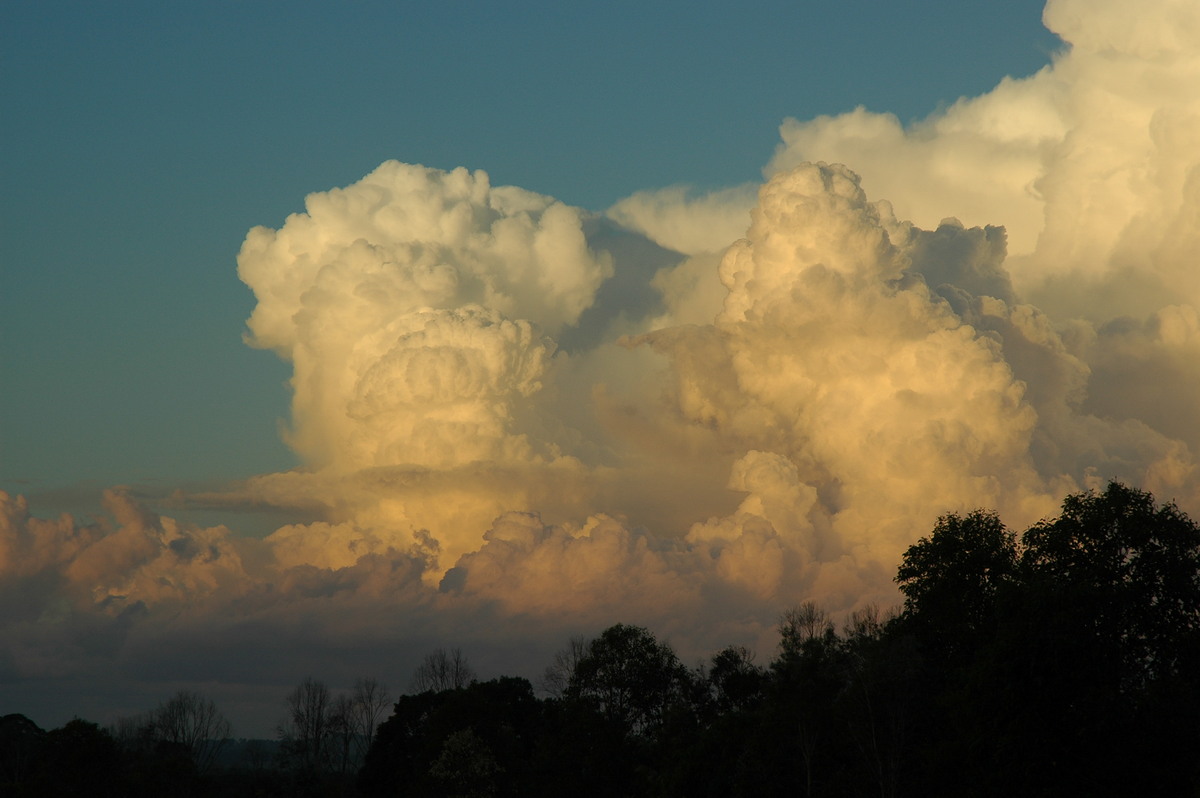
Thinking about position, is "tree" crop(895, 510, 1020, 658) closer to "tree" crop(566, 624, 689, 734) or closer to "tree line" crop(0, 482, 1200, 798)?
"tree line" crop(0, 482, 1200, 798)

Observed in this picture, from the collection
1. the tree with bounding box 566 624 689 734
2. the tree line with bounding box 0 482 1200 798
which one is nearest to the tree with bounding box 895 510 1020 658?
the tree line with bounding box 0 482 1200 798

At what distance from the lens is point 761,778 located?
77.3 metres

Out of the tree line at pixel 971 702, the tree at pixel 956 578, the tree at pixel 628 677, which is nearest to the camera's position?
the tree line at pixel 971 702

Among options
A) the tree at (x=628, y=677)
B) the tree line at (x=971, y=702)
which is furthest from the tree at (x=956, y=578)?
the tree at (x=628, y=677)

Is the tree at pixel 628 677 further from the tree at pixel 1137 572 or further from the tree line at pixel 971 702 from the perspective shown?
the tree at pixel 1137 572

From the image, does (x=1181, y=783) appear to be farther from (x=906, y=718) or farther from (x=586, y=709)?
(x=586, y=709)

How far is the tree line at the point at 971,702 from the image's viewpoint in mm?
58594

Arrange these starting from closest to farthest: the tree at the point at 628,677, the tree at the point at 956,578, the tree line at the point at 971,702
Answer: the tree line at the point at 971,702 → the tree at the point at 956,578 → the tree at the point at 628,677

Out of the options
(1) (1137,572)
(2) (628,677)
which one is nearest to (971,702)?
(1) (1137,572)

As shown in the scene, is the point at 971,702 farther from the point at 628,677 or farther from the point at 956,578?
the point at 628,677

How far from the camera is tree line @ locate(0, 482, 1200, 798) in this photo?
58.6m

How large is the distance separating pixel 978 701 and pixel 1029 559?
15257 millimetres

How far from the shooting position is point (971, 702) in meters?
61.9

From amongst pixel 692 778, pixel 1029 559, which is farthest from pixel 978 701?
pixel 692 778
